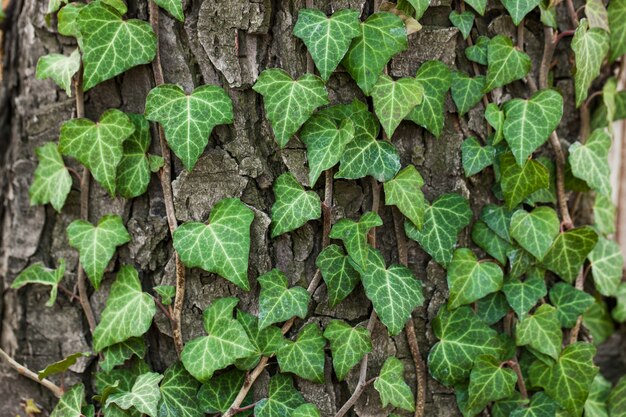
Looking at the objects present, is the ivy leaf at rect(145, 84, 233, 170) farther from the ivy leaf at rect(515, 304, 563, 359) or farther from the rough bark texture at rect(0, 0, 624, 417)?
the ivy leaf at rect(515, 304, 563, 359)

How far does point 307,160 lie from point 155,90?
30 cm

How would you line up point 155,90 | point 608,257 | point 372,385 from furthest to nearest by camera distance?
point 608,257, point 372,385, point 155,90

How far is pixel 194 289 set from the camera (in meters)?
1.24

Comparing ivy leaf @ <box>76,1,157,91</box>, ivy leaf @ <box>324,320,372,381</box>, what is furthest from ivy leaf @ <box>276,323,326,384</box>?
ivy leaf @ <box>76,1,157,91</box>

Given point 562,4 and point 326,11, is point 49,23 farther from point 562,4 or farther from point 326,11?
point 562,4

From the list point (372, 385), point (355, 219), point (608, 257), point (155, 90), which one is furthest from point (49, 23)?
point (608, 257)

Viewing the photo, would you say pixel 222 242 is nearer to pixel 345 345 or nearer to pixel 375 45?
pixel 345 345

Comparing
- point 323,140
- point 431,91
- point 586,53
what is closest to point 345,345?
point 323,140

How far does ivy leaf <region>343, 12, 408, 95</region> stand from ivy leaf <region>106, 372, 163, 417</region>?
670mm

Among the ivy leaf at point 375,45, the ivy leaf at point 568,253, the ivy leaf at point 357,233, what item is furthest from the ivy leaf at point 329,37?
the ivy leaf at point 568,253

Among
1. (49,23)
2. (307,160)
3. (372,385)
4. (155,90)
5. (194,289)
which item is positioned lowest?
(372,385)

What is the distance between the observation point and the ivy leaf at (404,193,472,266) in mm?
1225

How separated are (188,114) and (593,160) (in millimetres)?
825

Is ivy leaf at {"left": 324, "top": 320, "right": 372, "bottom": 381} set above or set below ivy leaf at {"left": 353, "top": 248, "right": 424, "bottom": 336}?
below
